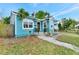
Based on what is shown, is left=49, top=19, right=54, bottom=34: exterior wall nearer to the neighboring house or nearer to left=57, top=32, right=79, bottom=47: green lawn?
the neighboring house

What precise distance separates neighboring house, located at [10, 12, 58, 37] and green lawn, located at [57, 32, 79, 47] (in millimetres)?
109

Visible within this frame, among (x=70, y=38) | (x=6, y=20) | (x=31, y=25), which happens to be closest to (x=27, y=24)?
(x=31, y=25)

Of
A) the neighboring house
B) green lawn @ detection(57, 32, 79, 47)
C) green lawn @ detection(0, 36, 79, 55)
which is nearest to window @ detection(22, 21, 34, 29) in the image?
the neighboring house

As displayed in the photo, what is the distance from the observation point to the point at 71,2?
3.34 m

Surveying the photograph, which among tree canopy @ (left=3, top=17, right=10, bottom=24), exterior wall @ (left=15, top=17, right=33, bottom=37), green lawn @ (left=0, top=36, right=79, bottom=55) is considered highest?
tree canopy @ (left=3, top=17, right=10, bottom=24)

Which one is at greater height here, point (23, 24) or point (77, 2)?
point (77, 2)

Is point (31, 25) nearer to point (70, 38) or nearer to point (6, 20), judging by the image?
point (6, 20)

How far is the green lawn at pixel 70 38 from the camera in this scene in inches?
132

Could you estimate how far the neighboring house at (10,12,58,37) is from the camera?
11.1 ft

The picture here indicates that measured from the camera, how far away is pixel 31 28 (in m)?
3.40

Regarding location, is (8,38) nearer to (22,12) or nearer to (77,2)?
(22,12)

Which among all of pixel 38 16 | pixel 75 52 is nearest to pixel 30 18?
pixel 38 16
